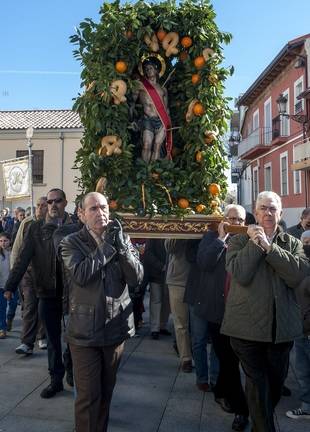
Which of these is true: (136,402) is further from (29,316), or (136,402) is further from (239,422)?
(29,316)

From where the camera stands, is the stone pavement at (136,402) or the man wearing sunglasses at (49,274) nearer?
the stone pavement at (136,402)

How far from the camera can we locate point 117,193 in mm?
4707

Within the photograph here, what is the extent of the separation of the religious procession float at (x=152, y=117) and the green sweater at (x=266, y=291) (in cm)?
138

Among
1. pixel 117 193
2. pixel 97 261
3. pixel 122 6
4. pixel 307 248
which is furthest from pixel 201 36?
pixel 97 261

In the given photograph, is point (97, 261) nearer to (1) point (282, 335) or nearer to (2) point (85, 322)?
(2) point (85, 322)

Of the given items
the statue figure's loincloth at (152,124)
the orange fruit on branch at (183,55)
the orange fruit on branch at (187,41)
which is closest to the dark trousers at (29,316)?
the statue figure's loincloth at (152,124)

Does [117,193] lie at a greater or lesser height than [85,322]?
greater

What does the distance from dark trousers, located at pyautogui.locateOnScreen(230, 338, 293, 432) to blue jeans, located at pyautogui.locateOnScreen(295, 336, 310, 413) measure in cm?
97

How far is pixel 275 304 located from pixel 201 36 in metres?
2.91

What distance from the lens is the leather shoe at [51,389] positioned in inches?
174

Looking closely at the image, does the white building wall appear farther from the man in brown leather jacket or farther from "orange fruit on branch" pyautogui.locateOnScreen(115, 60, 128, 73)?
the man in brown leather jacket

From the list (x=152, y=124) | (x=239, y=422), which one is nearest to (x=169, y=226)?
(x=152, y=124)

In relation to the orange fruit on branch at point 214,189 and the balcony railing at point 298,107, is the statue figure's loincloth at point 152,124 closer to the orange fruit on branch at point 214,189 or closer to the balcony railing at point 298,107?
the orange fruit on branch at point 214,189

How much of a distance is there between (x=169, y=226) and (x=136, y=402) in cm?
162
